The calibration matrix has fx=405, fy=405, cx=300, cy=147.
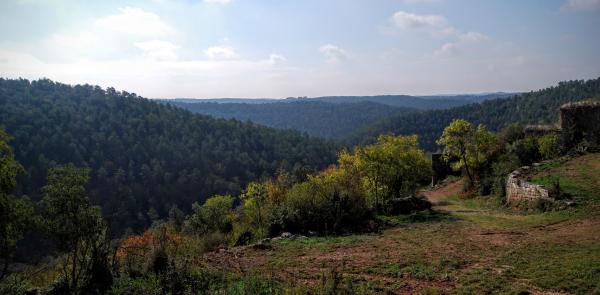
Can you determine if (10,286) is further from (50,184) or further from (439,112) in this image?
(439,112)

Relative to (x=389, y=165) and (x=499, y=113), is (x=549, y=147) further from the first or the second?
(x=499, y=113)

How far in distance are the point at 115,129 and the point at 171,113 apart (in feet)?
76.7

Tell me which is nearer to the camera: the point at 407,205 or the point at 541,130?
the point at 407,205

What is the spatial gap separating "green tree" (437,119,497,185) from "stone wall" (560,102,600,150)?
520cm

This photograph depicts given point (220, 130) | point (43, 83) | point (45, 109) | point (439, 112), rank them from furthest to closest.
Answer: point (439, 112)
point (43, 83)
point (220, 130)
point (45, 109)

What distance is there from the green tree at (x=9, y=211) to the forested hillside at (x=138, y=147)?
2712 inches

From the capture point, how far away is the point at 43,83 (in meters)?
138

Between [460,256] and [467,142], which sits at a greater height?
[467,142]

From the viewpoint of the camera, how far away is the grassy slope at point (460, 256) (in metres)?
9.70

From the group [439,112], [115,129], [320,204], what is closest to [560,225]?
[320,204]

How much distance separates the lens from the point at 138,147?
4245 inches

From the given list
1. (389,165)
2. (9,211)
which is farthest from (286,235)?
(389,165)

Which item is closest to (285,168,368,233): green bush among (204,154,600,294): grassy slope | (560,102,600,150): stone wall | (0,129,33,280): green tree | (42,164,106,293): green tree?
(204,154,600,294): grassy slope

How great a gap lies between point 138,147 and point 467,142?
93.9 m
